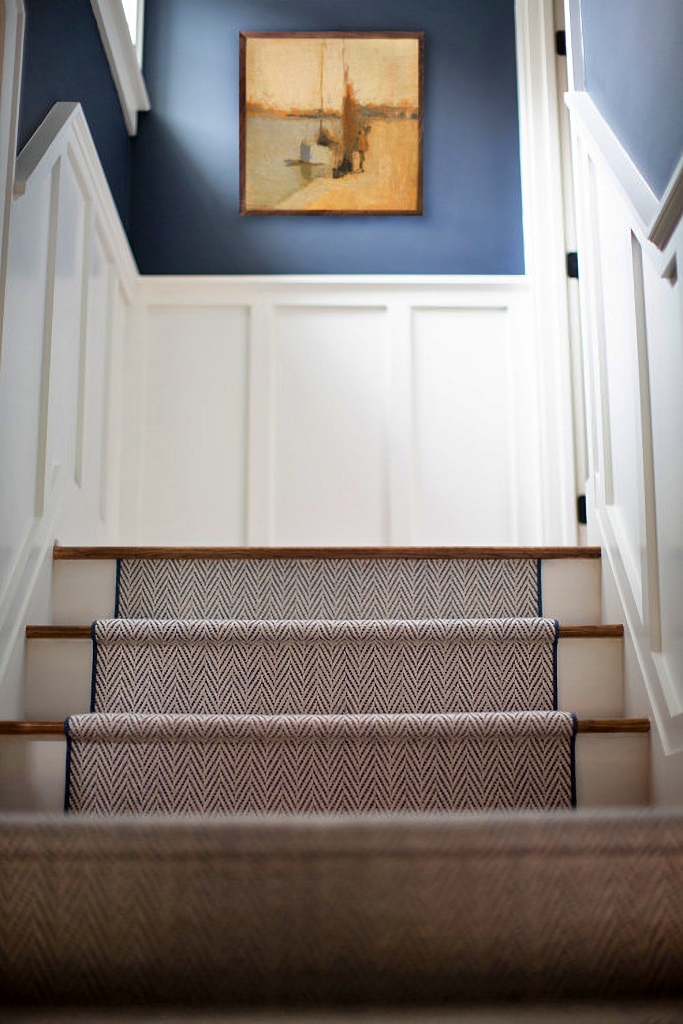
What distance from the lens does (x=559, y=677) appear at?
76.8 inches

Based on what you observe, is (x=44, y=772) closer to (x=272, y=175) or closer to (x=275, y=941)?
(x=275, y=941)

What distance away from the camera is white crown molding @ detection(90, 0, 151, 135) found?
321 cm

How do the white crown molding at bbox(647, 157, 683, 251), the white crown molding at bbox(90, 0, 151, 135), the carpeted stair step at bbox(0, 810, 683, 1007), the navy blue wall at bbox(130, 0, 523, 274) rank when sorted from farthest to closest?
the navy blue wall at bbox(130, 0, 523, 274) < the white crown molding at bbox(90, 0, 151, 135) < the white crown molding at bbox(647, 157, 683, 251) < the carpeted stair step at bbox(0, 810, 683, 1007)

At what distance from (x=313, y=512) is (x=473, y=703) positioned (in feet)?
6.14

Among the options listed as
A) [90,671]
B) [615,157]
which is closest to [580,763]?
[90,671]

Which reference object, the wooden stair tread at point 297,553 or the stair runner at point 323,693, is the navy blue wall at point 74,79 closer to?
the wooden stair tread at point 297,553

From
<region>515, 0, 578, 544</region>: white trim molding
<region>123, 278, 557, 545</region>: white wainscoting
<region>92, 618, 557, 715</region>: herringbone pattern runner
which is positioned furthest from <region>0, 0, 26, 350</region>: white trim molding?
<region>515, 0, 578, 544</region>: white trim molding

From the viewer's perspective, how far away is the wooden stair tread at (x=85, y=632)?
1.93 meters

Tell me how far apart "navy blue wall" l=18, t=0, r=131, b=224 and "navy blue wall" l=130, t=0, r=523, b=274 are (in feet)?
0.73

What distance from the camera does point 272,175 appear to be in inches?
156

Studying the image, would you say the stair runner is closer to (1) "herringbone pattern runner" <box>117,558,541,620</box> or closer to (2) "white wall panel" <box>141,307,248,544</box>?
(1) "herringbone pattern runner" <box>117,558,541,620</box>

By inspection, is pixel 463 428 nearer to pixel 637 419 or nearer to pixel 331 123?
pixel 331 123

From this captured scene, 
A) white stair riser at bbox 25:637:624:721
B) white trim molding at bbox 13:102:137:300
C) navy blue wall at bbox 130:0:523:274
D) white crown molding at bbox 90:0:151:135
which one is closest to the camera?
white stair riser at bbox 25:637:624:721

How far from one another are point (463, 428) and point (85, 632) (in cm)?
214
